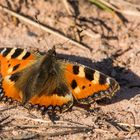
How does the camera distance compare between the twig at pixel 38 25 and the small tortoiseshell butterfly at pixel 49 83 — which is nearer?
the small tortoiseshell butterfly at pixel 49 83

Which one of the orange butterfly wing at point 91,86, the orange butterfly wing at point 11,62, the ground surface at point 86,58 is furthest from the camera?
the orange butterfly wing at point 11,62

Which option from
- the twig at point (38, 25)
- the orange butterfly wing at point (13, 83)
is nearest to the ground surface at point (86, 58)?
the twig at point (38, 25)

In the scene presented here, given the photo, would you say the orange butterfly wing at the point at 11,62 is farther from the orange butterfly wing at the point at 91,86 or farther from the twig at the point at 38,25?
the twig at the point at 38,25

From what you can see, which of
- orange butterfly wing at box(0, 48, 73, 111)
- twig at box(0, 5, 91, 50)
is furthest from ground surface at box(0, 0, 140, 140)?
orange butterfly wing at box(0, 48, 73, 111)

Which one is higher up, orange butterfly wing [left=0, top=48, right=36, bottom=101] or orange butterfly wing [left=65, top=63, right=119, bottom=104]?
orange butterfly wing [left=0, top=48, right=36, bottom=101]

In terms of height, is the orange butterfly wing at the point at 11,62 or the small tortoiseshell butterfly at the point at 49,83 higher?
the orange butterfly wing at the point at 11,62

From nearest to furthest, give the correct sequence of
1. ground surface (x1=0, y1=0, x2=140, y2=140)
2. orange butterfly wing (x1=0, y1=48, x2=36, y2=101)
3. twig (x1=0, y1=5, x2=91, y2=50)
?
ground surface (x1=0, y1=0, x2=140, y2=140) → orange butterfly wing (x1=0, y1=48, x2=36, y2=101) → twig (x1=0, y1=5, x2=91, y2=50)

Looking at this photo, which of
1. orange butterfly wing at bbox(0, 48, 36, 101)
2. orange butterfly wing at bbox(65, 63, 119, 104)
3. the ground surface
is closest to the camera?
the ground surface

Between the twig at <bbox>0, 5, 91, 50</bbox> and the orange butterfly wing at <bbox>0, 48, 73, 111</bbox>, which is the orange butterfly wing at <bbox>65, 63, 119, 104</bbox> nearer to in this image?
the orange butterfly wing at <bbox>0, 48, 73, 111</bbox>

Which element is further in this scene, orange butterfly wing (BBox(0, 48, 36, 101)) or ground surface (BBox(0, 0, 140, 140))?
orange butterfly wing (BBox(0, 48, 36, 101))
